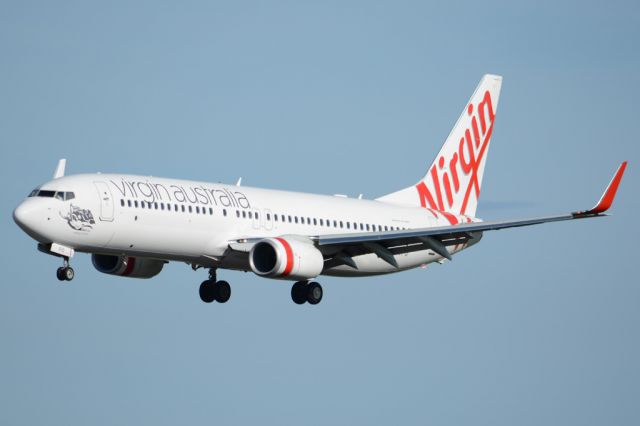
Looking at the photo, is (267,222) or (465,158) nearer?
(267,222)

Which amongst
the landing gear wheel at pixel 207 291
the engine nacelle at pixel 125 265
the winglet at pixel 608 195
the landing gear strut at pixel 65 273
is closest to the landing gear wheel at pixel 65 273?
the landing gear strut at pixel 65 273

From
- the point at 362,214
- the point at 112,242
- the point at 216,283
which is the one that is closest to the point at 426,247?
the point at 362,214

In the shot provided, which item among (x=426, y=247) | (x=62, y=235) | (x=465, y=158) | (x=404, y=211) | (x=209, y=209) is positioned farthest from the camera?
(x=465, y=158)

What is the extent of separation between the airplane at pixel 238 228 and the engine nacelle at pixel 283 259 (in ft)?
0.16

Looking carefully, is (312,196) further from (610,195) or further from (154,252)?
(610,195)

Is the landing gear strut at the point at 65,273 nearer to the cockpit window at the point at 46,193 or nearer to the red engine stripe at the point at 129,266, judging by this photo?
the cockpit window at the point at 46,193

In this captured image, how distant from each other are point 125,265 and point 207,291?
13.1ft

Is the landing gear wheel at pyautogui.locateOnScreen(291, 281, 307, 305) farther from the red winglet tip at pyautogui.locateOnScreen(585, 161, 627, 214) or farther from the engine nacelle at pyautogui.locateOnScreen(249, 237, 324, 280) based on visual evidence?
the red winglet tip at pyautogui.locateOnScreen(585, 161, 627, 214)

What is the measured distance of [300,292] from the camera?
62625 millimetres

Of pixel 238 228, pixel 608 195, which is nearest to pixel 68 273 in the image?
pixel 238 228

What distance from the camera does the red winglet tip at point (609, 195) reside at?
5591cm

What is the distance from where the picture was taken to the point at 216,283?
211 ft

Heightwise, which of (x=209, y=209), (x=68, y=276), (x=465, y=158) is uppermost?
(x=465, y=158)

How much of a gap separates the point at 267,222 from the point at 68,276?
920 cm
